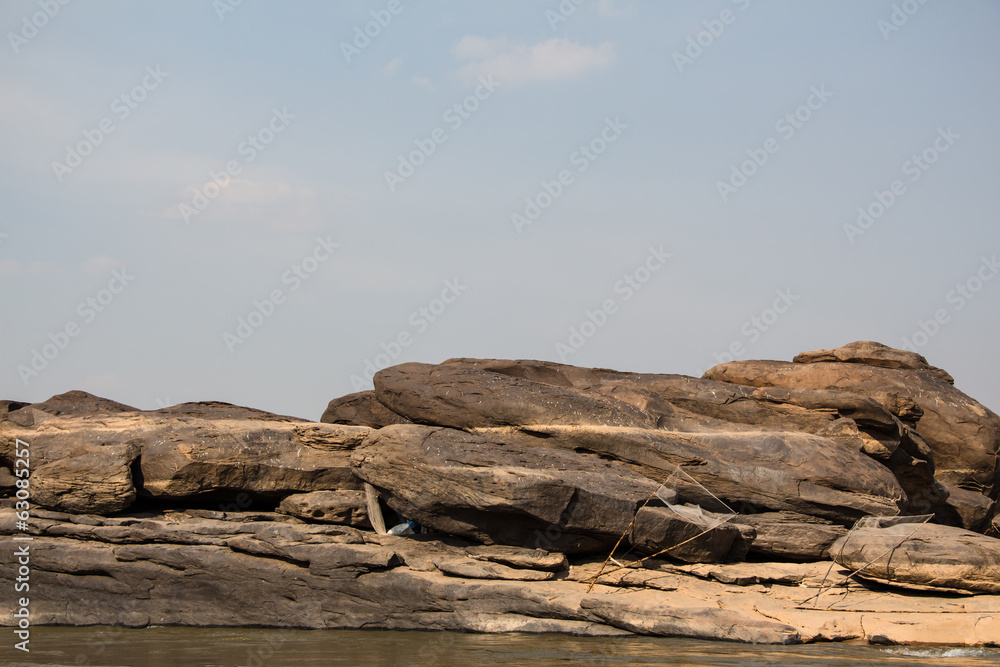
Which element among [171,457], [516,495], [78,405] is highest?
[78,405]

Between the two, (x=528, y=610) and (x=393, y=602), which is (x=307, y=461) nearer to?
(x=393, y=602)

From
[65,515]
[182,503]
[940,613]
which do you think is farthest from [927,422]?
[65,515]

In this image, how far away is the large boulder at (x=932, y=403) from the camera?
18.7 metres

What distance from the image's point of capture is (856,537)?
12.8m

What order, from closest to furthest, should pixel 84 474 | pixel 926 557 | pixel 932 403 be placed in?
pixel 926 557 → pixel 84 474 → pixel 932 403

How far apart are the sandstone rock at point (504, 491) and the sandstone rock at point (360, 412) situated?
3.83 m

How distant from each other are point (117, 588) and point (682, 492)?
30.2 feet

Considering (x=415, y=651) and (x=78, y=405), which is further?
(x=78, y=405)

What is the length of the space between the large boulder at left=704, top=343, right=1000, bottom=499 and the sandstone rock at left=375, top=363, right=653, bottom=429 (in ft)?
17.8

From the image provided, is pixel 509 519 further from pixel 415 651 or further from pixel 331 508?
pixel 331 508

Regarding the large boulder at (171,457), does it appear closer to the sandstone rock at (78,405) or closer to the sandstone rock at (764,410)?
the sandstone rock at (78,405)

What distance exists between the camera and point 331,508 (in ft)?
46.9

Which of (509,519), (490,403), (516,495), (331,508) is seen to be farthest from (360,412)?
(516,495)

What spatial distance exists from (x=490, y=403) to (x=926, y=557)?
739 cm
